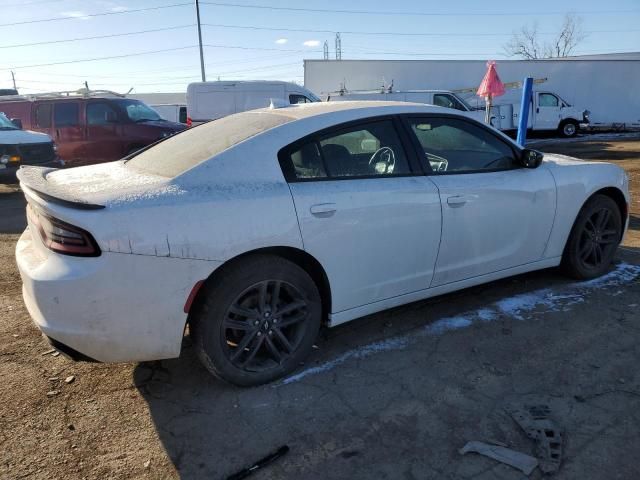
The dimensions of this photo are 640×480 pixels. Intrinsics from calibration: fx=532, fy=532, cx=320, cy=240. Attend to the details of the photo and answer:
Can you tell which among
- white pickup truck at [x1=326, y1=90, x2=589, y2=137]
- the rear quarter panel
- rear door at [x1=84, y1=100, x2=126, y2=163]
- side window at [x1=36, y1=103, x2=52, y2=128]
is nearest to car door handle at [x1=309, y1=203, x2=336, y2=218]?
the rear quarter panel

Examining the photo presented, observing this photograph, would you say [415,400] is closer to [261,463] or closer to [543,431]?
[543,431]

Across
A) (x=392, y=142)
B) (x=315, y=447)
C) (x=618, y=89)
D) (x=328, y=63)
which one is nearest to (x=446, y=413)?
(x=315, y=447)

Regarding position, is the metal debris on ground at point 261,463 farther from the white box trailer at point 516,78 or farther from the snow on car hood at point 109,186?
the white box trailer at point 516,78

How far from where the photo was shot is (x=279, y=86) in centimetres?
1494

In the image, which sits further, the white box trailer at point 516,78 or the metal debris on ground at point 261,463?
the white box trailer at point 516,78

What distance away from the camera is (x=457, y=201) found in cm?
352

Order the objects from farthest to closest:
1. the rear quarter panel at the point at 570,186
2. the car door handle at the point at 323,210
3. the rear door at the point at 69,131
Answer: the rear door at the point at 69,131 → the rear quarter panel at the point at 570,186 → the car door handle at the point at 323,210

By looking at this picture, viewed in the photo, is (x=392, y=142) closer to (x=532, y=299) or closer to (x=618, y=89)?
(x=532, y=299)

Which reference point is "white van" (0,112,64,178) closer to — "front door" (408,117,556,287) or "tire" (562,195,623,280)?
"front door" (408,117,556,287)

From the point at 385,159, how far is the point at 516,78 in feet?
72.7

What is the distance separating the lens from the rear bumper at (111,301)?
2.50m

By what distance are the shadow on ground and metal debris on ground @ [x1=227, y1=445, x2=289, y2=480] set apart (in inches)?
1.4

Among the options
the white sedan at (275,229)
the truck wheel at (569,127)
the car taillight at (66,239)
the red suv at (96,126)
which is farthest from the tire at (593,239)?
the truck wheel at (569,127)

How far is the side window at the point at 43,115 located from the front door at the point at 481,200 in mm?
11417
